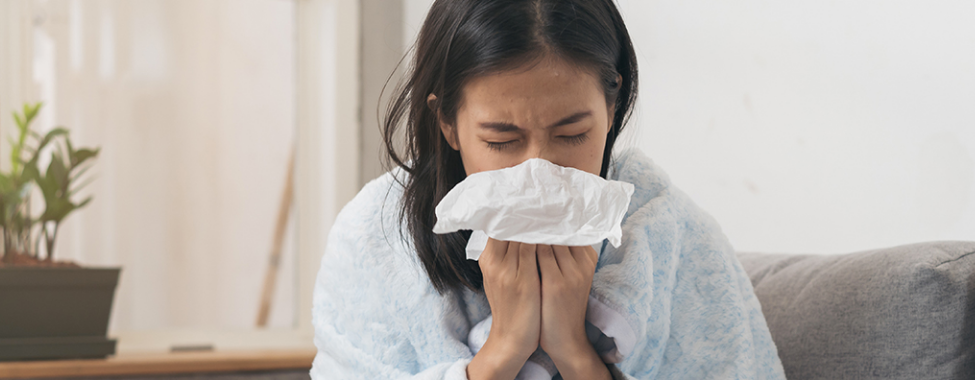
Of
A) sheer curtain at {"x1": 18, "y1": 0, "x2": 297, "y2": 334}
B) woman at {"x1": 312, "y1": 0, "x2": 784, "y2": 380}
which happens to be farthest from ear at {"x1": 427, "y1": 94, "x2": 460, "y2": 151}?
sheer curtain at {"x1": 18, "y1": 0, "x2": 297, "y2": 334}

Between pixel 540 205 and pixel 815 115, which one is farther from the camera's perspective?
pixel 815 115

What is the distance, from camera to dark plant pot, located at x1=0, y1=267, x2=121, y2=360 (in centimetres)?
137

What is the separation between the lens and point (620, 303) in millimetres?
733

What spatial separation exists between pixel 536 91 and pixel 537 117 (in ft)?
0.08

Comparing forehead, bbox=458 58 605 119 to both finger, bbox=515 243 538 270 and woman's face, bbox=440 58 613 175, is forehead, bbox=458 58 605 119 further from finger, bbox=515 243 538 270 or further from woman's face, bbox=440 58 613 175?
finger, bbox=515 243 538 270

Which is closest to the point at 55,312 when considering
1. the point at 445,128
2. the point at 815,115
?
the point at 445,128

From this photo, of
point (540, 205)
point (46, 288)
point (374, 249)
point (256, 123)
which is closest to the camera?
point (540, 205)

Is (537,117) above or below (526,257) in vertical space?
above

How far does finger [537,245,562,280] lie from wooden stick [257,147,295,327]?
4.89 ft

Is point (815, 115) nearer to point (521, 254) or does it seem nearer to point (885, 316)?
point (885, 316)

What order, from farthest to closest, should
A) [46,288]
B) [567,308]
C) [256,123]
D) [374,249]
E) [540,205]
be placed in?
[256,123] < [46,288] < [374,249] < [567,308] < [540,205]

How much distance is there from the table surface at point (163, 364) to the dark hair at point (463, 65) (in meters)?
0.90

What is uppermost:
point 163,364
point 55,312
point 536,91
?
point 536,91

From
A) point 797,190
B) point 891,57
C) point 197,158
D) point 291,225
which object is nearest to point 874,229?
point 797,190
